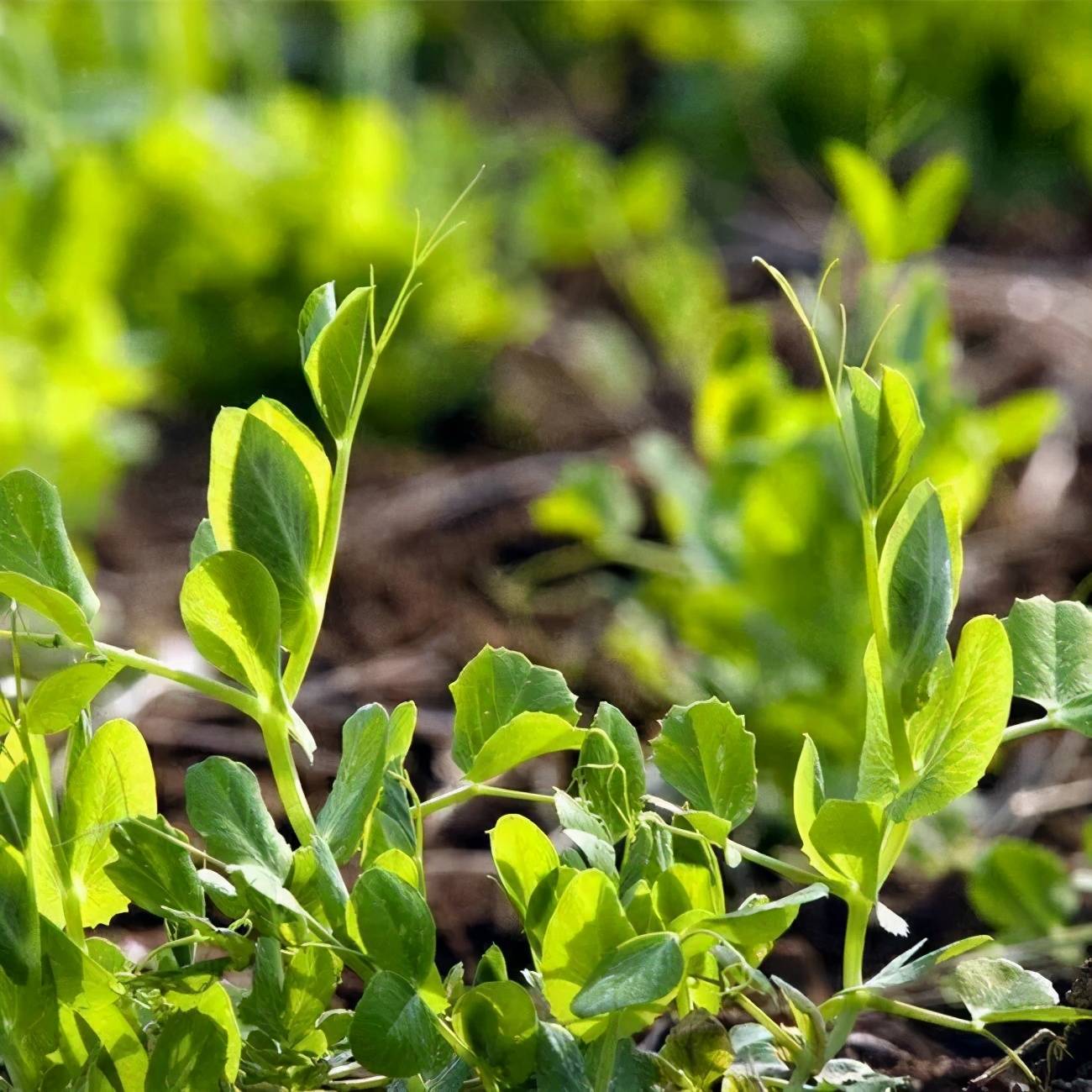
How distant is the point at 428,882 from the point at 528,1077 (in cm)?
50

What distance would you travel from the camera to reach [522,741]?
1.79 feet

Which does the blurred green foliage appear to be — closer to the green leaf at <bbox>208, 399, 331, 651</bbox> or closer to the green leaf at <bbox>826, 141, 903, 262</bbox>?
the green leaf at <bbox>826, 141, 903, 262</bbox>

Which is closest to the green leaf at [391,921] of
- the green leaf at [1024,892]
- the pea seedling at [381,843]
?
the pea seedling at [381,843]

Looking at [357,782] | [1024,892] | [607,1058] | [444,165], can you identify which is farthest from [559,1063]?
[444,165]

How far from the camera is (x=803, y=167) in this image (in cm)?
293

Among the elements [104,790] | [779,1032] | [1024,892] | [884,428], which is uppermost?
[884,428]

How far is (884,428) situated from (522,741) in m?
0.17

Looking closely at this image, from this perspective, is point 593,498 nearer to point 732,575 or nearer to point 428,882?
point 732,575

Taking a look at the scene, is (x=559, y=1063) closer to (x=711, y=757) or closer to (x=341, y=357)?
(x=711, y=757)

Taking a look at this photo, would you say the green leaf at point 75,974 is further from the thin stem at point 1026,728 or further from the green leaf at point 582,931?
the thin stem at point 1026,728

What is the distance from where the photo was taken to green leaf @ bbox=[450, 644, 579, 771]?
0.58m

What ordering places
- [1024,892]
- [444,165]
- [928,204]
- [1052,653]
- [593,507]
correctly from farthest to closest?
[444,165] < [593,507] < [928,204] < [1024,892] < [1052,653]

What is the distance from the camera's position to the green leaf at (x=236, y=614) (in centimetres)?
51

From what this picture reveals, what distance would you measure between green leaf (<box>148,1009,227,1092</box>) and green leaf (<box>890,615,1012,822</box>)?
0.80 ft
